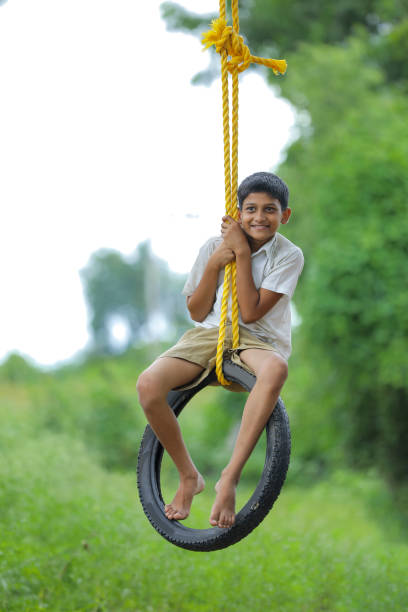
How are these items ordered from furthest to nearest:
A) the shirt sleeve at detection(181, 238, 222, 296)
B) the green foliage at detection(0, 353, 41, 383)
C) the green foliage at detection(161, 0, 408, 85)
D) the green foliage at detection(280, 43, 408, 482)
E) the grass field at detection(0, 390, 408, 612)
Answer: the green foliage at detection(0, 353, 41, 383) → the green foliage at detection(161, 0, 408, 85) → the green foliage at detection(280, 43, 408, 482) → the grass field at detection(0, 390, 408, 612) → the shirt sleeve at detection(181, 238, 222, 296)

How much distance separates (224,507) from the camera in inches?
78.1

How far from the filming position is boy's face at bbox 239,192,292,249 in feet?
7.18

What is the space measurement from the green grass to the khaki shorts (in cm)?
176

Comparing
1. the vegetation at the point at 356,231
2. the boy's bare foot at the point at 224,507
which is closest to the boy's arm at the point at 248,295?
the boy's bare foot at the point at 224,507

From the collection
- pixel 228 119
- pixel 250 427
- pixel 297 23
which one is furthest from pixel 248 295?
pixel 297 23

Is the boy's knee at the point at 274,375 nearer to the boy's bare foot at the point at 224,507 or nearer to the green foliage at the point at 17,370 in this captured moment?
the boy's bare foot at the point at 224,507

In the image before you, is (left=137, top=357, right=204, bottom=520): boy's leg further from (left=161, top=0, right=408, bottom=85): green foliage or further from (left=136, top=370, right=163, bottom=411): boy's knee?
(left=161, top=0, right=408, bottom=85): green foliage

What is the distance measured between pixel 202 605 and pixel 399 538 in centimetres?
540

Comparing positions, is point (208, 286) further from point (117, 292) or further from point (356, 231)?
point (117, 292)

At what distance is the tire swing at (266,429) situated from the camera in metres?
1.98

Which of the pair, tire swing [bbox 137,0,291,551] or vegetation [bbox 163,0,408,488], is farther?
vegetation [bbox 163,0,408,488]

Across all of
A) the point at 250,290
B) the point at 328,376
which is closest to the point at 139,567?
the point at 250,290

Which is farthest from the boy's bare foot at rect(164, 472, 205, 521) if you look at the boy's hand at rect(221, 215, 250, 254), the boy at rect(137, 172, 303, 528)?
the boy's hand at rect(221, 215, 250, 254)

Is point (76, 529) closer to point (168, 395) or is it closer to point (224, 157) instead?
point (168, 395)
